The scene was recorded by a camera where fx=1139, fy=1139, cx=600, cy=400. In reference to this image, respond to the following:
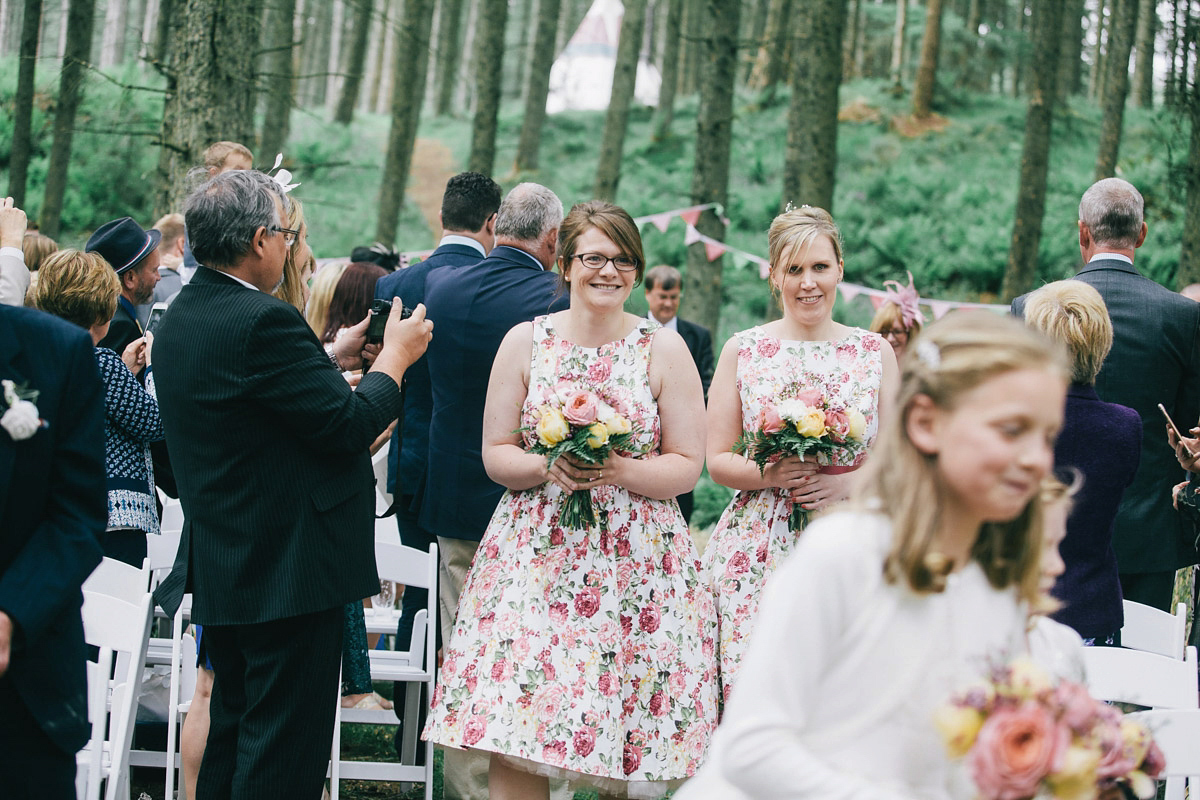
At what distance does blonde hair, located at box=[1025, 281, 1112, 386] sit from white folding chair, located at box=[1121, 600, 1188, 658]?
3.94ft

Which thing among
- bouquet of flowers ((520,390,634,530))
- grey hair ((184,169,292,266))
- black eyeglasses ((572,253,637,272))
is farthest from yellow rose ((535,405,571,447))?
grey hair ((184,169,292,266))

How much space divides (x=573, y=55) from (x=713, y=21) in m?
31.2

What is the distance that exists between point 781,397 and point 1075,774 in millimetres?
2538

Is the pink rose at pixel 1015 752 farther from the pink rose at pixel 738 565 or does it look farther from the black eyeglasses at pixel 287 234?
the black eyeglasses at pixel 287 234

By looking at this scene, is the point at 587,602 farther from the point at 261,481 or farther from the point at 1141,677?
the point at 1141,677

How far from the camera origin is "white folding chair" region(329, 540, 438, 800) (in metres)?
4.78

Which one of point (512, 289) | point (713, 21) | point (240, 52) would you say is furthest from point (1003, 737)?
point (713, 21)

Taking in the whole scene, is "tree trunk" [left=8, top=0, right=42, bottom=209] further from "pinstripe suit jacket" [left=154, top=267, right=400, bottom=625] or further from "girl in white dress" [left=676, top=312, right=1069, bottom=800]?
"girl in white dress" [left=676, top=312, right=1069, bottom=800]

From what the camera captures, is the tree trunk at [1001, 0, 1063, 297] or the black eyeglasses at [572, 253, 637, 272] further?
the tree trunk at [1001, 0, 1063, 297]

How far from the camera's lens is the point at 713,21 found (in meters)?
11.8

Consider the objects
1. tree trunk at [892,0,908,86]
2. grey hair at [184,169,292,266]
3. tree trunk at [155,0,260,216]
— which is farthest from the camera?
tree trunk at [892,0,908,86]

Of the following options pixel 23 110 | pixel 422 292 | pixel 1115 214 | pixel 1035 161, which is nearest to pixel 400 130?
pixel 23 110

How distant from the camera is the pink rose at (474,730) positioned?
3.72 metres

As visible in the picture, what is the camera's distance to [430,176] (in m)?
29.6
